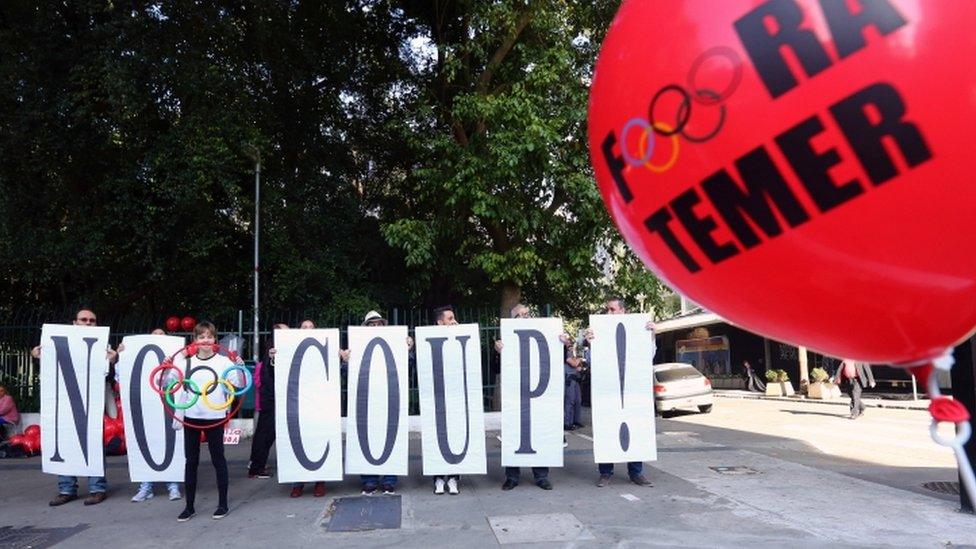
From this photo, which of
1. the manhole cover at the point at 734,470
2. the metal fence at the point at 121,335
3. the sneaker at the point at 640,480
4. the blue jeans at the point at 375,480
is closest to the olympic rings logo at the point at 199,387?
the blue jeans at the point at 375,480

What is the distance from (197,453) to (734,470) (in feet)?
19.5

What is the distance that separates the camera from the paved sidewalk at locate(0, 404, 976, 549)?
200 inches

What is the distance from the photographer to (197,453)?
237 inches

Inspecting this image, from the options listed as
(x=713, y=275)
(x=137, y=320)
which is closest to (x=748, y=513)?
(x=713, y=275)

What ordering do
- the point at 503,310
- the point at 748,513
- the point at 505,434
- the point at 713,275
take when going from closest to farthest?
the point at 713,275 < the point at 748,513 < the point at 505,434 < the point at 503,310

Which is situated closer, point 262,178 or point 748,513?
point 748,513

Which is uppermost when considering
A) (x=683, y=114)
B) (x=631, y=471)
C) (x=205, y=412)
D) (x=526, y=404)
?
(x=683, y=114)

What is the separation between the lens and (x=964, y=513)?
18.8ft

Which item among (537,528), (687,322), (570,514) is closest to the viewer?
(537,528)

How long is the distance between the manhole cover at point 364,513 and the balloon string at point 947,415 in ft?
14.7

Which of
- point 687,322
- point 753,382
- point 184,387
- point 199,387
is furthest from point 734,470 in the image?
point 687,322

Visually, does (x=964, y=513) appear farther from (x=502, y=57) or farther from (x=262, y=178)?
(x=262, y=178)

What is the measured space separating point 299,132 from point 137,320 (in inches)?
208

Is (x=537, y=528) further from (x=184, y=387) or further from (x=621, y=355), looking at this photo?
(x=184, y=387)
